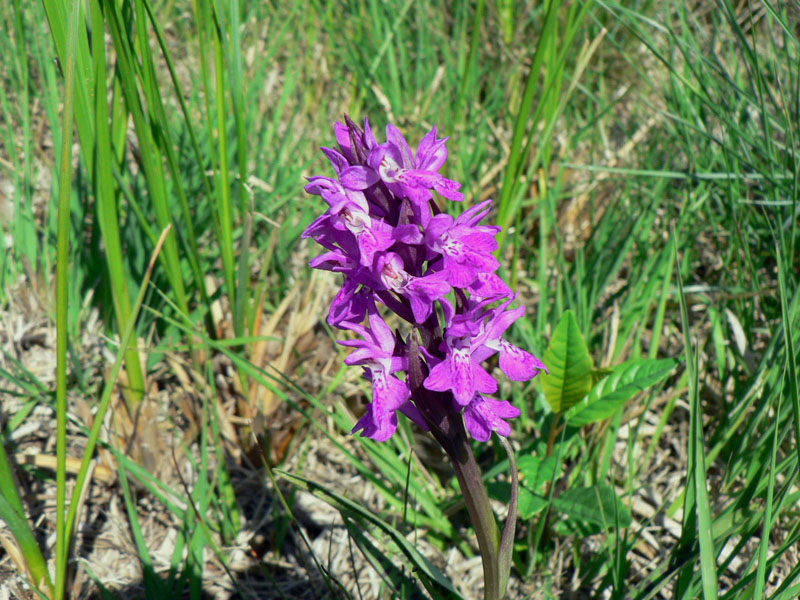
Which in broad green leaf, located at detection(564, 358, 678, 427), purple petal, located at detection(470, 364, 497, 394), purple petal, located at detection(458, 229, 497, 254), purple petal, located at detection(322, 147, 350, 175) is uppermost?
purple petal, located at detection(322, 147, 350, 175)

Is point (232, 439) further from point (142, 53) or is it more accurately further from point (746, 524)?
point (746, 524)

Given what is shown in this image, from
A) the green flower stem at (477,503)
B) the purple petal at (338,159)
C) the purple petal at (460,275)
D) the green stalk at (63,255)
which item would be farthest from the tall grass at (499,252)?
the purple petal at (338,159)

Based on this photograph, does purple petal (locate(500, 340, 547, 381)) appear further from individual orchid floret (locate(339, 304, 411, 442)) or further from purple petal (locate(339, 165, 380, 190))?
purple petal (locate(339, 165, 380, 190))

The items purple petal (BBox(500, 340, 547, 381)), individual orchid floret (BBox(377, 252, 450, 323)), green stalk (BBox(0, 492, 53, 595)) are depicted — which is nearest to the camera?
individual orchid floret (BBox(377, 252, 450, 323))

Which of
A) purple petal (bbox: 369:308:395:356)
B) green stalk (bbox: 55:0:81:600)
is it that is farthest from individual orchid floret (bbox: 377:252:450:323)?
green stalk (bbox: 55:0:81:600)

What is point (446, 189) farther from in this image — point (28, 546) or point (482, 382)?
point (28, 546)

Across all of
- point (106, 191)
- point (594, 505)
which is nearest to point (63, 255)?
point (106, 191)
